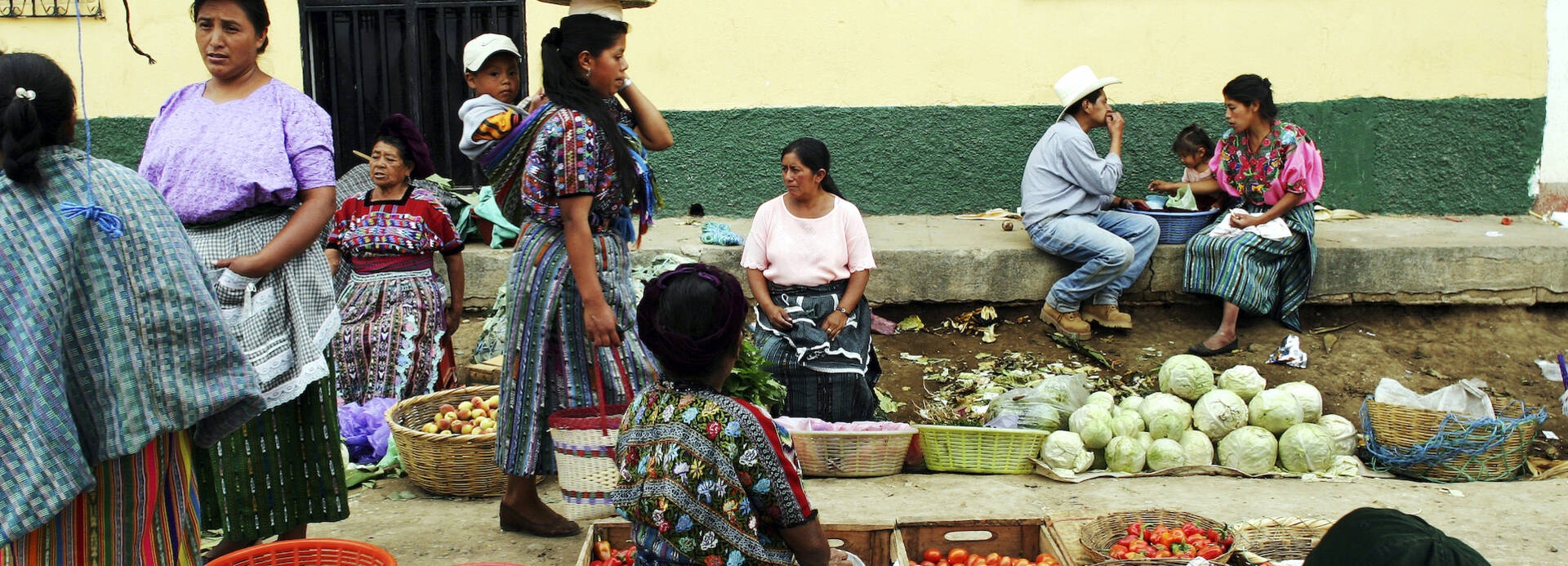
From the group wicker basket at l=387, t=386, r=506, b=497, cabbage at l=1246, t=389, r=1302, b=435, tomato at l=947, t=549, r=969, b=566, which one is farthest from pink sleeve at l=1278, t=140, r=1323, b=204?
wicker basket at l=387, t=386, r=506, b=497

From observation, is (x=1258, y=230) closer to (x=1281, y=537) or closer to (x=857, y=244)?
(x=857, y=244)

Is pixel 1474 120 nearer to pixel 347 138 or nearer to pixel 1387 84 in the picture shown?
pixel 1387 84

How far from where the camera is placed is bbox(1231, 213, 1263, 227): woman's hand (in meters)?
6.64

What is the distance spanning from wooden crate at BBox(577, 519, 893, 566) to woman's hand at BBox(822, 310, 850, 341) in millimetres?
1818

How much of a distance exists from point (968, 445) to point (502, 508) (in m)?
2.12

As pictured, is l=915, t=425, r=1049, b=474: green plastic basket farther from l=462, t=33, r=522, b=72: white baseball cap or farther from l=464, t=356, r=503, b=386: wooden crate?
l=462, t=33, r=522, b=72: white baseball cap

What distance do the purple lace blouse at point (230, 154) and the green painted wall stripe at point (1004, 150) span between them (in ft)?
15.4

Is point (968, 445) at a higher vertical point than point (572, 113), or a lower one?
lower

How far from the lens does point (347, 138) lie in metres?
7.87

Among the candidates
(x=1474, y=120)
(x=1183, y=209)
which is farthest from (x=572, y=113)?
(x=1474, y=120)

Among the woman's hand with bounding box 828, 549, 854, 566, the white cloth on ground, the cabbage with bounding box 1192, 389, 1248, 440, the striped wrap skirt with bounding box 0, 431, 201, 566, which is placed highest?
the white cloth on ground

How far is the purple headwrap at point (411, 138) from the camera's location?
5.34 m

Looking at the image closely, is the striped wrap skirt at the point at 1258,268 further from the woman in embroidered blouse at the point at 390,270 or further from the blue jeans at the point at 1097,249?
the woman in embroidered blouse at the point at 390,270

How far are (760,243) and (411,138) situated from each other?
173 centimetres
